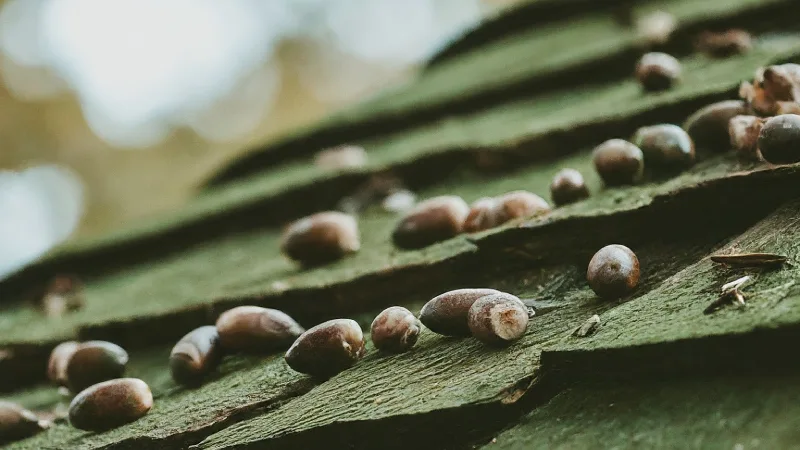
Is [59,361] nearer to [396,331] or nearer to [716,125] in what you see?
[396,331]

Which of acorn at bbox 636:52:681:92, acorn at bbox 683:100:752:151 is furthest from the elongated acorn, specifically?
acorn at bbox 636:52:681:92

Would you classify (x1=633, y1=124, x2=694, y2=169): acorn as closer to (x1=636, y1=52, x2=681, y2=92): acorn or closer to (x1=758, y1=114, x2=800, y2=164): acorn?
(x1=758, y1=114, x2=800, y2=164): acorn

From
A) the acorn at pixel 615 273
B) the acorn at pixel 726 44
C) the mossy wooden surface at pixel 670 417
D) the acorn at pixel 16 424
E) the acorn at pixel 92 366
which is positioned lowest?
the mossy wooden surface at pixel 670 417

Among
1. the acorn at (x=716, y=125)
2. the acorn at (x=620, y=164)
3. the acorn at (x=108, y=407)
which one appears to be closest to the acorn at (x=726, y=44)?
the acorn at (x=716, y=125)

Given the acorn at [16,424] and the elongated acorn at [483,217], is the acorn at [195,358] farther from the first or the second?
the elongated acorn at [483,217]

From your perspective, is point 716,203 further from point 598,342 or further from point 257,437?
point 257,437

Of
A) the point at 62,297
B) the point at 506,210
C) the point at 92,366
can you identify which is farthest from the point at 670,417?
the point at 62,297
